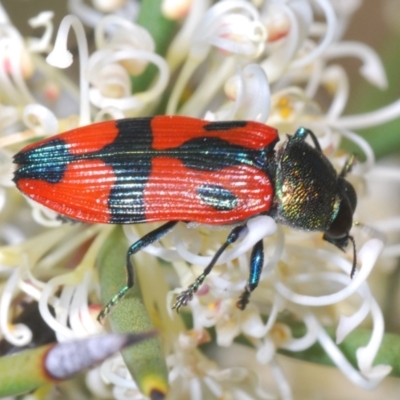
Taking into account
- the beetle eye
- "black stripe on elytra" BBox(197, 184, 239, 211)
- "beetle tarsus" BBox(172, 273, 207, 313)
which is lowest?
"beetle tarsus" BBox(172, 273, 207, 313)

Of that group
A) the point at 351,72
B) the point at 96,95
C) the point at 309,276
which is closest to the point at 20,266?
the point at 96,95

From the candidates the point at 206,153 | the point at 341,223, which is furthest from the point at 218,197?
the point at 341,223

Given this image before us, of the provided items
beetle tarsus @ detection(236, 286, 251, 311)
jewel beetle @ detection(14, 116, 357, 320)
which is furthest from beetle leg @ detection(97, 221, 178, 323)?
beetle tarsus @ detection(236, 286, 251, 311)

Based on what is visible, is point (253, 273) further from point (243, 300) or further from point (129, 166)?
point (129, 166)

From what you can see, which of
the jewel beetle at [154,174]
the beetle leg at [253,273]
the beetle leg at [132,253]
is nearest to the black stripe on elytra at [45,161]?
the jewel beetle at [154,174]

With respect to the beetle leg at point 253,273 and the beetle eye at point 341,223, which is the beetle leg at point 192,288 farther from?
the beetle eye at point 341,223

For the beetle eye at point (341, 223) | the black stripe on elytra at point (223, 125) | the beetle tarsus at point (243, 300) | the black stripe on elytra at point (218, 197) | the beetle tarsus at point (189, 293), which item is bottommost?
the beetle tarsus at point (243, 300)

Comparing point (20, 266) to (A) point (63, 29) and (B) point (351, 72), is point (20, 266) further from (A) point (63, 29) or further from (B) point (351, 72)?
(B) point (351, 72)

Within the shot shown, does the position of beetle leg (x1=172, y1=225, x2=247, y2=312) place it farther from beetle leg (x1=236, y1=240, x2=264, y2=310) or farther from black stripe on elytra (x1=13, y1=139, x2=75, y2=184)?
black stripe on elytra (x1=13, y1=139, x2=75, y2=184)
